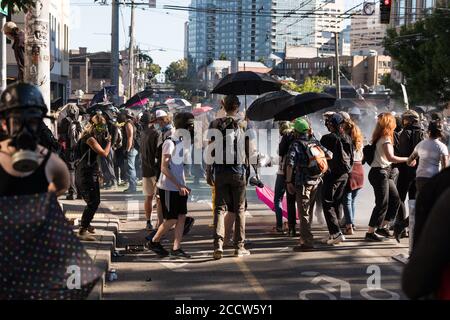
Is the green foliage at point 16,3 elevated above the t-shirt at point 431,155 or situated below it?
above

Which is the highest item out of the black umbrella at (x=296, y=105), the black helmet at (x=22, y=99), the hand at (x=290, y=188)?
the black umbrella at (x=296, y=105)

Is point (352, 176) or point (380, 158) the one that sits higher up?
point (380, 158)

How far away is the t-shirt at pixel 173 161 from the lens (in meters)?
9.85

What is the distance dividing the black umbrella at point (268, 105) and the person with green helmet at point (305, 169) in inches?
101

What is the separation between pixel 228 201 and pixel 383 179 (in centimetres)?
233

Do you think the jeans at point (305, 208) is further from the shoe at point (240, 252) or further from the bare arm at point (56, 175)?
the bare arm at point (56, 175)

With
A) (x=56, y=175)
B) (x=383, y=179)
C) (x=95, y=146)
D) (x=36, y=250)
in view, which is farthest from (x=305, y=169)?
(x=36, y=250)

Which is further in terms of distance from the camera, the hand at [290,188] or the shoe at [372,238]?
the shoe at [372,238]

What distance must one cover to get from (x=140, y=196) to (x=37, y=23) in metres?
6.21

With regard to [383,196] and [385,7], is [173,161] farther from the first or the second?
[385,7]

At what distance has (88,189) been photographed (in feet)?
36.2

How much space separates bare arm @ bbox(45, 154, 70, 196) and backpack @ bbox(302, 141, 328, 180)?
6294 mm

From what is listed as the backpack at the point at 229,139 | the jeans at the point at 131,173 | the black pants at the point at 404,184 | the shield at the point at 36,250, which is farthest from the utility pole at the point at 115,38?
the shield at the point at 36,250

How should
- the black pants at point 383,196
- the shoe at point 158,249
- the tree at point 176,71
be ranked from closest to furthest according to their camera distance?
the shoe at point 158,249
the black pants at point 383,196
the tree at point 176,71
